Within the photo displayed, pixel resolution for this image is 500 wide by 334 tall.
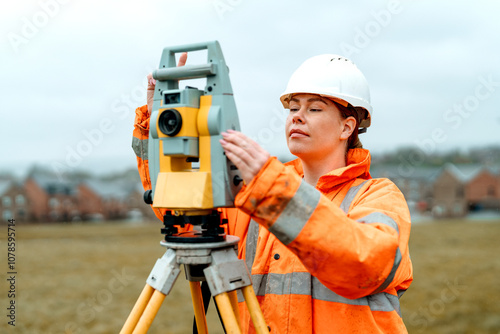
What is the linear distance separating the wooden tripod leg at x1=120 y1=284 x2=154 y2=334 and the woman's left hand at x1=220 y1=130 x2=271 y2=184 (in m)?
0.70

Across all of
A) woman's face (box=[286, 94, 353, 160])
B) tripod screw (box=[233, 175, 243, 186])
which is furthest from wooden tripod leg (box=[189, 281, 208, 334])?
woman's face (box=[286, 94, 353, 160])

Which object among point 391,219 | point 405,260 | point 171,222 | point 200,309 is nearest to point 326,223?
point 391,219

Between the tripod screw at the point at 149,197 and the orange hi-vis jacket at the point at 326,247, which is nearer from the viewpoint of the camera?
the orange hi-vis jacket at the point at 326,247

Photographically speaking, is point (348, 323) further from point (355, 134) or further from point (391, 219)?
point (355, 134)

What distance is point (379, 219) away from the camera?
1898 mm

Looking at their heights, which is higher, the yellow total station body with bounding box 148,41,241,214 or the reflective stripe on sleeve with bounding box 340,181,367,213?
the yellow total station body with bounding box 148,41,241,214

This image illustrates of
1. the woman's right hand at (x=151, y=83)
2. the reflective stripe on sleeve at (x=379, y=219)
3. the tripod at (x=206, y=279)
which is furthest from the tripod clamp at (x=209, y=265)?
the woman's right hand at (x=151, y=83)

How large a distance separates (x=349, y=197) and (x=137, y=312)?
1.12 meters

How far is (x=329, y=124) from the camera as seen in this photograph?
237 centimetres

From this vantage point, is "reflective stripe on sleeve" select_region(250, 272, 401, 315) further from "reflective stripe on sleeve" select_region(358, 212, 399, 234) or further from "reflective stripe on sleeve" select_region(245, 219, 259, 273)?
"reflective stripe on sleeve" select_region(358, 212, 399, 234)

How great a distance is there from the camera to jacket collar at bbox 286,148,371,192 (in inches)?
89.7

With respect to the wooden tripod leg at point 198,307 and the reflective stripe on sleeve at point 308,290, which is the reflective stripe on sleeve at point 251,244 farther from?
the wooden tripod leg at point 198,307

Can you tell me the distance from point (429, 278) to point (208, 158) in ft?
36.7

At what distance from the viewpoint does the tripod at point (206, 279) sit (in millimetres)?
1894
